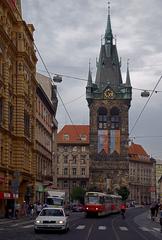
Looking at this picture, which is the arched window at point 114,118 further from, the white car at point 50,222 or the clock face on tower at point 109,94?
the white car at point 50,222

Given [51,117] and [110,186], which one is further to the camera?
[110,186]

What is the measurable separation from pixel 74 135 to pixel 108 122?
27206 mm

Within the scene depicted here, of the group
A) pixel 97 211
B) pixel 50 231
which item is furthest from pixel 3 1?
pixel 50 231

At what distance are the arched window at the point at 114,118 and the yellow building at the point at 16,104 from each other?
88.5 metres

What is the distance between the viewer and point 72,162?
180m

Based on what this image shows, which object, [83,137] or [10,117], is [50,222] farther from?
[83,137]

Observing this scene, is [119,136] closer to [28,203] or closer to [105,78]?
[105,78]

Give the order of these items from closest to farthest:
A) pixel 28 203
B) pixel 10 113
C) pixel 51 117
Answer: pixel 10 113
pixel 28 203
pixel 51 117

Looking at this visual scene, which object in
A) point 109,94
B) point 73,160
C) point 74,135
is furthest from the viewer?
point 74,135

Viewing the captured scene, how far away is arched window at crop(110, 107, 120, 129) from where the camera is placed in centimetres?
16452

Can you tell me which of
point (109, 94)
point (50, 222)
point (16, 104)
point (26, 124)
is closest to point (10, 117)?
point (16, 104)

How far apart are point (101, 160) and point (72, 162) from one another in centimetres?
1912

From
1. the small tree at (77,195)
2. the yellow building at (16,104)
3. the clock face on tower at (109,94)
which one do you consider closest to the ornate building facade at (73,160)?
the clock face on tower at (109,94)

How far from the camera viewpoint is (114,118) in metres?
166
